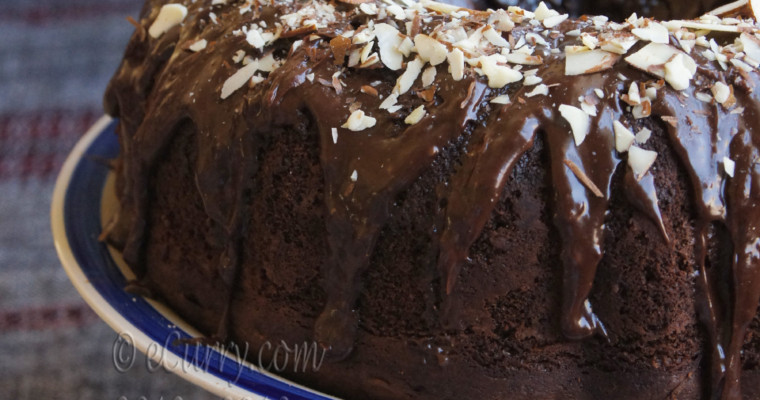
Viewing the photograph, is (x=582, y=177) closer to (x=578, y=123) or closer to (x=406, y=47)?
(x=578, y=123)

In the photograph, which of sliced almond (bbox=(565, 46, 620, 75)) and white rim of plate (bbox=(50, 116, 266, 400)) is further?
white rim of plate (bbox=(50, 116, 266, 400))

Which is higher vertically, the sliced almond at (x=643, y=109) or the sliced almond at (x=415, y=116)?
the sliced almond at (x=643, y=109)

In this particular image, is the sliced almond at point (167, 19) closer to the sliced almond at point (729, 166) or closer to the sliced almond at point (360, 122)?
the sliced almond at point (360, 122)

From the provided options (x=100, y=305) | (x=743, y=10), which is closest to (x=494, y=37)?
(x=743, y=10)

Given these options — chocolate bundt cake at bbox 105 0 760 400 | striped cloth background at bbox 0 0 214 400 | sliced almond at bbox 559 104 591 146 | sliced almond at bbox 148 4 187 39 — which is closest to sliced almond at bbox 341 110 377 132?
chocolate bundt cake at bbox 105 0 760 400

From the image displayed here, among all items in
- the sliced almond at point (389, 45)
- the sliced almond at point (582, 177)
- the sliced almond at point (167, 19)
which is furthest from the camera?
the sliced almond at point (167, 19)

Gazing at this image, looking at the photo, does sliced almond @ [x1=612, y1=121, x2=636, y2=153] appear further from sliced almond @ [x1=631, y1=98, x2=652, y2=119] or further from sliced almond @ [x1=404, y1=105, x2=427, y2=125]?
sliced almond @ [x1=404, y1=105, x2=427, y2=125]

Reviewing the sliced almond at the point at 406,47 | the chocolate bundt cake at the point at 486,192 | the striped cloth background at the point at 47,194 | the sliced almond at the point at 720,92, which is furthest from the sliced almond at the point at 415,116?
the striped cloth background at the point at 47,194

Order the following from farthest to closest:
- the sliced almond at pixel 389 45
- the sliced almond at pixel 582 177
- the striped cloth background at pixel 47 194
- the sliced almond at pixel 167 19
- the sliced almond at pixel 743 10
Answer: the striped cloth background at pixel 47 194 < the sliced almond at pixel 167 19 < the sliced almond at pixel 743 10 < the sliced almond at pixel 389 45 < the sliced almond at pixel 582 177
